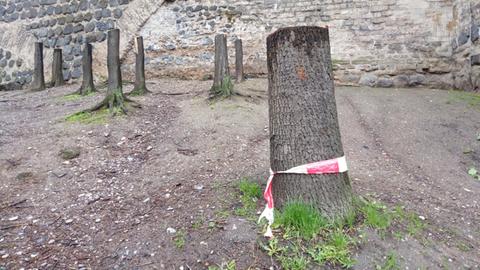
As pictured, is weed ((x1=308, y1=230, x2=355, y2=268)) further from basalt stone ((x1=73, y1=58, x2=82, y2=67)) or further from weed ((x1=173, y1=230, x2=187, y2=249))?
basalt stone ((x1=73, y1=58, x2=82, y2=67))

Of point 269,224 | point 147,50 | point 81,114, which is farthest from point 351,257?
point 147,50

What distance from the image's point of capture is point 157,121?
421 cm

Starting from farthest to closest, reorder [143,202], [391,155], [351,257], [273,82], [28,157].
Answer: [391,155]
[28,157]
[143,202]
[273,82]
[351,257]

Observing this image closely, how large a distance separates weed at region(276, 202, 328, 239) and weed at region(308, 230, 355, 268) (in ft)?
0.28

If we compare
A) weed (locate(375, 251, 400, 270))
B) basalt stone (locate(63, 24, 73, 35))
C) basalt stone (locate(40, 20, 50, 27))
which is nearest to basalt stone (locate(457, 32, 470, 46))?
weed (locate(375, 251, 400, 270))

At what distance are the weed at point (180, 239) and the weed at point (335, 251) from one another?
0.70m

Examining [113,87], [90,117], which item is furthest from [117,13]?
[90,117]

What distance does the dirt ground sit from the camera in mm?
1950

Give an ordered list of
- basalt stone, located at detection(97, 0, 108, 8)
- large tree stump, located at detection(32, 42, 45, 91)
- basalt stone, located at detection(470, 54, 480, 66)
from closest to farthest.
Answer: basalt stone, located at detection(470, 54, 480, 66) < large tree stump, located at detection(32, 42, 45, 91) < basalt stone, located at detection(97, 0, 108, 8)

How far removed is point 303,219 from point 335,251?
0.24 metres

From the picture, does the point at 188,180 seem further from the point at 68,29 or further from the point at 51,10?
the point at 51,10

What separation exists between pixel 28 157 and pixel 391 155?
3479mm

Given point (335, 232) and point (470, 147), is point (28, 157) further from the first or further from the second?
point (470, 147)

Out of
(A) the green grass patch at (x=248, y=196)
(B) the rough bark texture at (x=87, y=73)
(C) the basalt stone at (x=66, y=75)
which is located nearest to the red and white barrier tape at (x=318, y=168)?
(A) the green grass patch at (x=248, y=196)
